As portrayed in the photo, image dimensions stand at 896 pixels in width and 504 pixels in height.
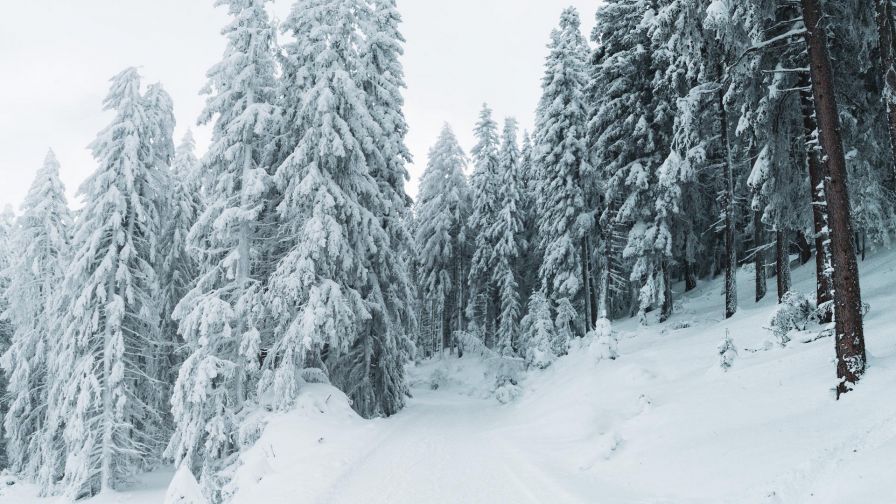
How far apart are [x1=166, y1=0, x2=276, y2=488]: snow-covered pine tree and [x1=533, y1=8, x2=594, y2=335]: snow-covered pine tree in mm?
15278

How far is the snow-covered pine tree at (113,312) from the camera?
18.5 metres

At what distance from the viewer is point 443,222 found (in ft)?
130

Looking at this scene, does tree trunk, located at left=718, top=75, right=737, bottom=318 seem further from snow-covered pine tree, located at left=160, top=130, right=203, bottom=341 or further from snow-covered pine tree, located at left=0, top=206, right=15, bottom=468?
snow-covered pine tree, located at left=0, top=206, right=15, bottom=468

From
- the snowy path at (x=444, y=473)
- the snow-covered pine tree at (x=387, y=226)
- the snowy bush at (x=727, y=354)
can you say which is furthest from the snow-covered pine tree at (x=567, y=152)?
the snowy bush at (x=727, y=354)

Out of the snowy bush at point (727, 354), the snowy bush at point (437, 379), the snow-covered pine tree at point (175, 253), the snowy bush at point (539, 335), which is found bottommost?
the snowy bush at point (437, 379)

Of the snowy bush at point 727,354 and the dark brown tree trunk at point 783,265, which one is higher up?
the dark brown tree trunk at point 783,265

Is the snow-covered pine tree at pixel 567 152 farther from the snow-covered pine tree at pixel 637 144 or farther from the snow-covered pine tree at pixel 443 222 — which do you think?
the snow-covered pine tree at pixel 443 222

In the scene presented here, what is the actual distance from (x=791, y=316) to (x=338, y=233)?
12208 millimetres

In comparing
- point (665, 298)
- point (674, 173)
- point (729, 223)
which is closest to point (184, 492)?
point (729, 223)

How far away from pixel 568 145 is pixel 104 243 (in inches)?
828

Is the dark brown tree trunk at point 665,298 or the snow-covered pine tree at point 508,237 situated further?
the snow-covered pine tree at point 508,237

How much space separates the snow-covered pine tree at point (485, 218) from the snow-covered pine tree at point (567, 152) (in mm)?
8967

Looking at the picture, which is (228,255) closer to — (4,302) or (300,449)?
(300,449)

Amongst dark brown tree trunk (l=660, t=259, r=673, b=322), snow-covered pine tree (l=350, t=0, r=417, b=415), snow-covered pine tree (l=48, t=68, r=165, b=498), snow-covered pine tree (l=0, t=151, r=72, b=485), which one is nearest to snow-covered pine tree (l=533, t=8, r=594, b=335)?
dark brown tree trunk (l=660, t=259, r=673, b=322)
